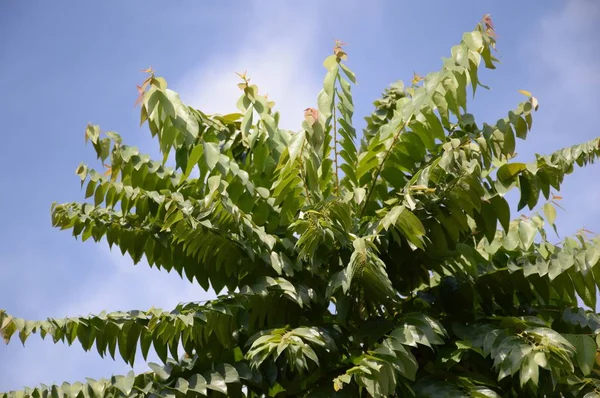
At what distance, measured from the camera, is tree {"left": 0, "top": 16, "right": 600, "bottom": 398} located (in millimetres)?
4543

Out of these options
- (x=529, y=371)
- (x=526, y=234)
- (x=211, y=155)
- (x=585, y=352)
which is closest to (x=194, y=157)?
(x=211, y=155)

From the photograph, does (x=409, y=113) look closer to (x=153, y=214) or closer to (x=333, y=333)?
(x=333, y=333)

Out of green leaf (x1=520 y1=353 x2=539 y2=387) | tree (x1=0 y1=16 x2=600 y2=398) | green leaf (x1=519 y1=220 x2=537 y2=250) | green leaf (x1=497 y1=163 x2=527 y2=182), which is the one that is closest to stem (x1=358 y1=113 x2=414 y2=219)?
tree (x1=0 y1=16 x2=600 y2=398)

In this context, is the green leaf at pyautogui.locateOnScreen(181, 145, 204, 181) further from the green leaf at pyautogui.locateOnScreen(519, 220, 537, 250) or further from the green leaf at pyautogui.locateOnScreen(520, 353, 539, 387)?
the green leaf at pyautogui.locateOnScreen(520, 353, 539, 387)

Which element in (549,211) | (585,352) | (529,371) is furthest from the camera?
(549,211)

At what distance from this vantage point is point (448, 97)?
4.89 meters

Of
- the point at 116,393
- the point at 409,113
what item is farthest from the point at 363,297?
the point at 116,393

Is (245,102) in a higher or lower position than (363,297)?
higher

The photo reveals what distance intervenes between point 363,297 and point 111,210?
175 cm

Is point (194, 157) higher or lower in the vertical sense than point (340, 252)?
higher

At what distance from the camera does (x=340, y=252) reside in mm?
4965

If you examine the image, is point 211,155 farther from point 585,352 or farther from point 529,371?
point 585,352

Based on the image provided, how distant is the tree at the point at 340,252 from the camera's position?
14.9ft

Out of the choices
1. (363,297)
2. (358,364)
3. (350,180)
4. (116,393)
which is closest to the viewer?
(358,364)
